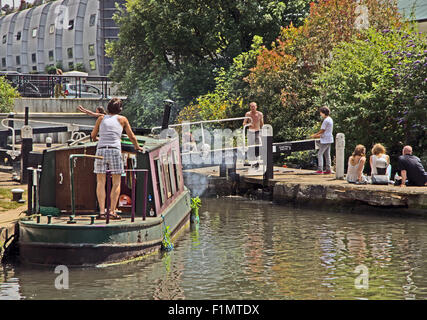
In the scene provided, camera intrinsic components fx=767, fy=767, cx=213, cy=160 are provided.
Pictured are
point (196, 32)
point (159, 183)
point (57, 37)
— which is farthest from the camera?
point (57, 37)

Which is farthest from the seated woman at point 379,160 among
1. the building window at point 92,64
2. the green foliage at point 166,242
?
Answer: the building window at point 92,64

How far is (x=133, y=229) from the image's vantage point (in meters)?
11.0

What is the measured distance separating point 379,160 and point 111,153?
7.41 metres

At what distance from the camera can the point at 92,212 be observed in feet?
39.0

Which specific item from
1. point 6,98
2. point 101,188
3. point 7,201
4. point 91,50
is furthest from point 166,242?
point 91,50

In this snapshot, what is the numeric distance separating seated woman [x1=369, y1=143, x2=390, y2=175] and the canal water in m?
1.59

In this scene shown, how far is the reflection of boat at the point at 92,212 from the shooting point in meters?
10.6

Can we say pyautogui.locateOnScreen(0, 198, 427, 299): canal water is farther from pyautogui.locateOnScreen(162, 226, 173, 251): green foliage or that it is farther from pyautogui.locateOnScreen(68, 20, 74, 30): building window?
pyautogui.locateOnScreen(68, 20, 74, 30): building window

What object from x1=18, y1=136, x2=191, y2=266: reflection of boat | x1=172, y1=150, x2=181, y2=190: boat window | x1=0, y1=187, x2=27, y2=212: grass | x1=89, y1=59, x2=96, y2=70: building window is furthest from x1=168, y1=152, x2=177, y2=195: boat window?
x1=89, y1=59, x2=96, y2=70: building window

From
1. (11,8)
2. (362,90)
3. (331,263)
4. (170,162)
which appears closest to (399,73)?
(362,90)

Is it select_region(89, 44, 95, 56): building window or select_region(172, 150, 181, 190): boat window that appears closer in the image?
select_region(172, 150, 181, 190): boat window

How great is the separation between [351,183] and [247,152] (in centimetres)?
440

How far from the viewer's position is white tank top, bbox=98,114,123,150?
1110 centimetres

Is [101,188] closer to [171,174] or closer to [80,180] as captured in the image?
[80,180]
